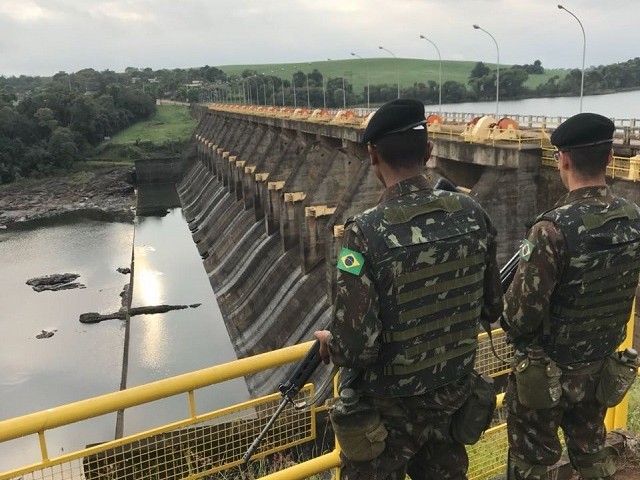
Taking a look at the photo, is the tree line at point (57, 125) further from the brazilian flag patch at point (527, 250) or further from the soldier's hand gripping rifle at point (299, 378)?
the brazilian flag patch at point (527, 250)

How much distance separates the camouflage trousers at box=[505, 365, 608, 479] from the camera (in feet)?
10.3

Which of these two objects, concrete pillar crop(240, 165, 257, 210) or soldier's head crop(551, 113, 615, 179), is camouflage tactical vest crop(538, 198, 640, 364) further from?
concrete pillar crop(240, 165, 257, 210)

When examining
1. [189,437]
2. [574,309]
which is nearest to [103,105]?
[189,437]

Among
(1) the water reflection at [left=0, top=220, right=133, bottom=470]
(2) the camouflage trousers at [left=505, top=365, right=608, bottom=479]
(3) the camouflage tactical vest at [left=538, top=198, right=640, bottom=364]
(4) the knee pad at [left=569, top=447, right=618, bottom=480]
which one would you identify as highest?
(3) the camouflage tactical vest at [left=538, top=198, right=640, bottom=364]

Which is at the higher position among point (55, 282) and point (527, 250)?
point (527, 250)

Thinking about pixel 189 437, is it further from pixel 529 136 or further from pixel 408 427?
pixel 529 136

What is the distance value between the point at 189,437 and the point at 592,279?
2.60 metres

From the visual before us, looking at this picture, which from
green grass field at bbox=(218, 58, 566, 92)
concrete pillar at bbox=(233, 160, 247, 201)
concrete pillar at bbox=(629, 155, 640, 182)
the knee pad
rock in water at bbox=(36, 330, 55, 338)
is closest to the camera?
the knee pad

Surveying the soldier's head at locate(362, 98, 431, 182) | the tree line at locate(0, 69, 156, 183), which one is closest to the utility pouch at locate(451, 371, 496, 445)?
the soldier's head at locate(362, 98, 431, 182)

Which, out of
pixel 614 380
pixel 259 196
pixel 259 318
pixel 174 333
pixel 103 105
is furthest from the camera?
pixel 103 105

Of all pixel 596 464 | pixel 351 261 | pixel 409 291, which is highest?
pixel 351 261

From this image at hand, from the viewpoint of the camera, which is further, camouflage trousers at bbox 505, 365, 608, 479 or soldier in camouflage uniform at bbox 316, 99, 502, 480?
camouflage trousers at bbox 505, 365, 608, 479

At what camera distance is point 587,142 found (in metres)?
3.01

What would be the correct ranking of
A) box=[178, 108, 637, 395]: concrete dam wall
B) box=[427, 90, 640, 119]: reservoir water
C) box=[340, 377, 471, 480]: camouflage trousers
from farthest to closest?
1. box=[427, 90, 640, 119]: reservoir water
2. box=[178, 108, 637, 395]: concrete dam wall
3. box=[340, 377, 471, 480]: camouflage trousers
